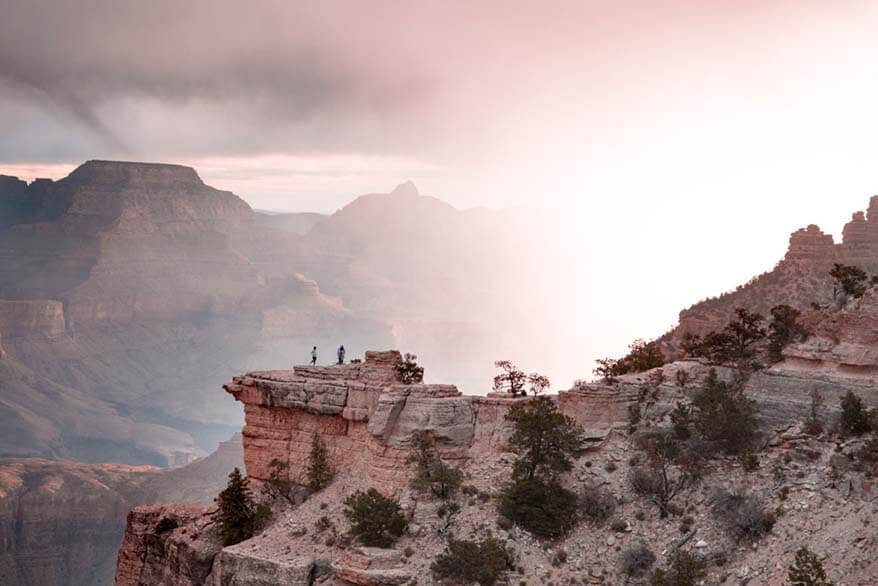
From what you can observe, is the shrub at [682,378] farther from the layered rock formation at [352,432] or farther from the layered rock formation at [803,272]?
the layered rock formation at [803,272]

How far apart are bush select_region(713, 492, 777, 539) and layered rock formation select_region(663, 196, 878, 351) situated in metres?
21.0

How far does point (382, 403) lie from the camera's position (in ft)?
144

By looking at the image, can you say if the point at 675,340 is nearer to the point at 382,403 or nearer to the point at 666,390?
the point at 666,390

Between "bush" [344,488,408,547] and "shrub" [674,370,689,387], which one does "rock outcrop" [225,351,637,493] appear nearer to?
"bush" [344,488,408,547]

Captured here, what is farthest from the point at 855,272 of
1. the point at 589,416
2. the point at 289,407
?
the point at 289,407

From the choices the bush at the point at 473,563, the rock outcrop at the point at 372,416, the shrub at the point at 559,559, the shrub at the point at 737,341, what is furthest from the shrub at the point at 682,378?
the bush at the point at 473,563

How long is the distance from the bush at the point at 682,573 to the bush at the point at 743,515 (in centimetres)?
186

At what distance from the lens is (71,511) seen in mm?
134375

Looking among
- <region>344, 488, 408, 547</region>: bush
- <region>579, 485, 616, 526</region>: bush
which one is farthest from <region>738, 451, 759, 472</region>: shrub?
<region>344, 488, 408, 547</region>: bush

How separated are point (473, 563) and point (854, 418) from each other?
585 inches

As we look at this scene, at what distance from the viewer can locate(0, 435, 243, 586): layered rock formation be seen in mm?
127062

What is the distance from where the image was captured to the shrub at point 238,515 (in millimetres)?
46062

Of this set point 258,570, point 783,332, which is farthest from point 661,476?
point 258,570

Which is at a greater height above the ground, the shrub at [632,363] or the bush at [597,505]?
the shrub at [632,363]
